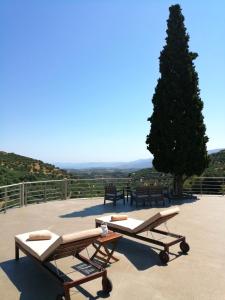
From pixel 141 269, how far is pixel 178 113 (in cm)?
958

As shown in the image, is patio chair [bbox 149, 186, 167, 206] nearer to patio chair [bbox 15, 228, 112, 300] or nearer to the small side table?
the small side table

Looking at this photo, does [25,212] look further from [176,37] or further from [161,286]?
[176,37]

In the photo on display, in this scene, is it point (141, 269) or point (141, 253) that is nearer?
point (141, 269)

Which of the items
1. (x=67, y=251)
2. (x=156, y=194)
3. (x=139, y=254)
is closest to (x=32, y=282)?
(x=67, y=251)

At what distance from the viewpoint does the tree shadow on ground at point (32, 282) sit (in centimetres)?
446

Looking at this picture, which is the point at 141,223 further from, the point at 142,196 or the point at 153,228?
the point at 142,196

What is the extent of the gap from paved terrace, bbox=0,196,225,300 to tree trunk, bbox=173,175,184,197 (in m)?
4.55

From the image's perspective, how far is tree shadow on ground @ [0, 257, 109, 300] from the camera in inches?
176

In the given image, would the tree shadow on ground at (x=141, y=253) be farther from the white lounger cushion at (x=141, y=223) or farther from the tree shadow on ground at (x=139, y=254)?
the white lounger cushion at (x=141, y=223)

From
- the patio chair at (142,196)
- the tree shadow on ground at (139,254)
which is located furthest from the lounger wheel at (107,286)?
the patio chair at (142,196)

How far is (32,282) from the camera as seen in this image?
4.94 metres

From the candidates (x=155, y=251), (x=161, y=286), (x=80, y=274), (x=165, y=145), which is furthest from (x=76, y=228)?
(x=165, y=145)

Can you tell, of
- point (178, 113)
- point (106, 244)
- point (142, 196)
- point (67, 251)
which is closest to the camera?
point (67, 251)

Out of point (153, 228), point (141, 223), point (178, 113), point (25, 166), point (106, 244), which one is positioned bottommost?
point (106, 244)
